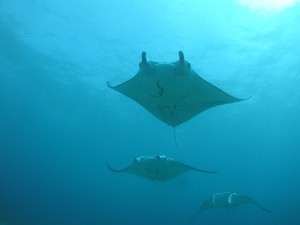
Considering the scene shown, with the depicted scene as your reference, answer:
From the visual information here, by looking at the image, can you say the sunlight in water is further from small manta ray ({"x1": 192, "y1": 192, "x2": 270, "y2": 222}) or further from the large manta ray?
the large manta ray

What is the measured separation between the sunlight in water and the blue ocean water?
→ 5 cm

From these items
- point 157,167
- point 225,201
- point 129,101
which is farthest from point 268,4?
point 129,101

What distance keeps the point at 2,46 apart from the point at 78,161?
3036 cm

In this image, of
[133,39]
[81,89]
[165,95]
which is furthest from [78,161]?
[165,95]

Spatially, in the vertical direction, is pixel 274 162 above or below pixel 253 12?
below

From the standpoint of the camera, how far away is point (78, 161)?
46.4m

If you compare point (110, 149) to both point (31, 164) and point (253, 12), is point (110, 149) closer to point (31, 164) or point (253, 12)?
point (31, 164)

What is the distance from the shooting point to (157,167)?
308 inches

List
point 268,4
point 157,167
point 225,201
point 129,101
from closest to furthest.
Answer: point 157,167, point 225,201, point 268,4, point 129,101

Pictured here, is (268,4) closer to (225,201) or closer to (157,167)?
(225,201)

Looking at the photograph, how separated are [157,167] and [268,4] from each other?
10850 millimetres

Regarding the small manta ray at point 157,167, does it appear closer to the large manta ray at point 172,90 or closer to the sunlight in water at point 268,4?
the large manta ray at point 172,90

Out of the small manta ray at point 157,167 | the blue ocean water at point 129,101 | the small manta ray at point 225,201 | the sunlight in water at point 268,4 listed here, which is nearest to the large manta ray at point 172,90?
the small manta ray at point 157,167

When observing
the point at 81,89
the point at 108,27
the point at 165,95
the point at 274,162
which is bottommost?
the point at 274,162
